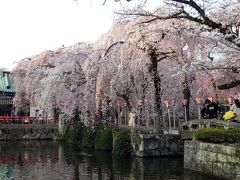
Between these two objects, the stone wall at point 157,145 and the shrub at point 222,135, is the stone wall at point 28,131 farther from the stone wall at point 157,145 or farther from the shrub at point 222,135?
the shrub at point 222,135

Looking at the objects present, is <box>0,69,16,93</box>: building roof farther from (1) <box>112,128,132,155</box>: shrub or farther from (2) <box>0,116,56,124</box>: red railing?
(1) <box>112,128,132,155</box>: shrub

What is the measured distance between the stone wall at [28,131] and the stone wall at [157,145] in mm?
18334

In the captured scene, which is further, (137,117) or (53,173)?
(137,117)

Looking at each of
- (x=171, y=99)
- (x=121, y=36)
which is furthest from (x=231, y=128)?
(x=121, y=36)

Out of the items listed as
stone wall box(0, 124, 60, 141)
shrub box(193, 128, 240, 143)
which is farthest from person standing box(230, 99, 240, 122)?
stone wall box(0, 124, 60, 141)

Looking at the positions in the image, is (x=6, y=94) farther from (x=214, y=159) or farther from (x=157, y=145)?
(x=214, y=159)

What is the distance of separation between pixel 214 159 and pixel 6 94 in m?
35.7

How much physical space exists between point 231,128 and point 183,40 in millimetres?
8048

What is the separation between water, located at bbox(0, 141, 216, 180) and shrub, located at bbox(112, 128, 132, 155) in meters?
0.78

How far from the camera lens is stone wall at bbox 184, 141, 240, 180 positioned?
16.2m

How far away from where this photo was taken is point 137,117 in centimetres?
2753

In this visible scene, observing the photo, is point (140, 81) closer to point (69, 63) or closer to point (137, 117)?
point (137, 117)

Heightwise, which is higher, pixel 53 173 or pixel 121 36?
pixel 121 36

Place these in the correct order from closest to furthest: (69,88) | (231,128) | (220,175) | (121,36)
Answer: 1. (220,175)
2. (231,128)
3. (121,36)
4. (69,88)
